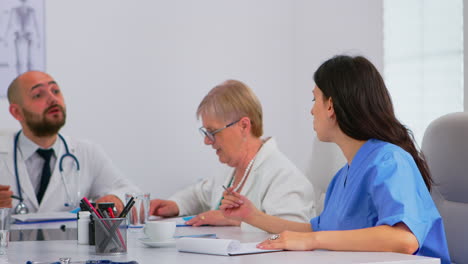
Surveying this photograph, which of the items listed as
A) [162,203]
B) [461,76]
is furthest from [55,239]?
[461,76]

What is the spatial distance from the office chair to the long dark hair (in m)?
0.28

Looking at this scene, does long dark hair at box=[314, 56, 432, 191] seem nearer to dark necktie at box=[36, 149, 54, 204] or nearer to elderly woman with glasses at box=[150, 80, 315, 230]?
elderly woman with glasses at box=[150, 80, 315, 230]

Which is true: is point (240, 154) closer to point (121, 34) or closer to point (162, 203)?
point (162, 203)

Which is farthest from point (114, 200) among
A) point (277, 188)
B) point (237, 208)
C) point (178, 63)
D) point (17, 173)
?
point (178, 63)

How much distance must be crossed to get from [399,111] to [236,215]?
6.49ft

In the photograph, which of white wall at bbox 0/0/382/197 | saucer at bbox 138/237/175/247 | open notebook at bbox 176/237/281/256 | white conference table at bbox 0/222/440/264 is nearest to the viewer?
white conference table at bbox 0/222/440/264

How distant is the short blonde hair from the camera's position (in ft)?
8.40

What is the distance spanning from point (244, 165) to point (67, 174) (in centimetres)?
102

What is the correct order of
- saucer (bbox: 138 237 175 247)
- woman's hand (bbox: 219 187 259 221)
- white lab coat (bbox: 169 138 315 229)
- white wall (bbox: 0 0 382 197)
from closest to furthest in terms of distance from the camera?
saucer (bbox: 138 237 175 247)
woman's hand (bbox: 219 187 259 221)
white lab coat (bbox: 169 138 315 229)
white wall (bbox: 0 0 382 197)

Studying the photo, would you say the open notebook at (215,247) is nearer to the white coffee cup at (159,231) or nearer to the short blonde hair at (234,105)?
the white coffee cup at (159,231)

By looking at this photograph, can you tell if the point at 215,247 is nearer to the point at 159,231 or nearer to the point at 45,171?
the point at 159,231

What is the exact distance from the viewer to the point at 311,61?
4.31 metres

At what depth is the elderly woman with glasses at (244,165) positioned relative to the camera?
224cm

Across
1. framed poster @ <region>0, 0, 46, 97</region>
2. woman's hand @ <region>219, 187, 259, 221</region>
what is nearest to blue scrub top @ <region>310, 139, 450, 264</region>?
woman's hand @ <region>219, 187, 259, 221</region>
